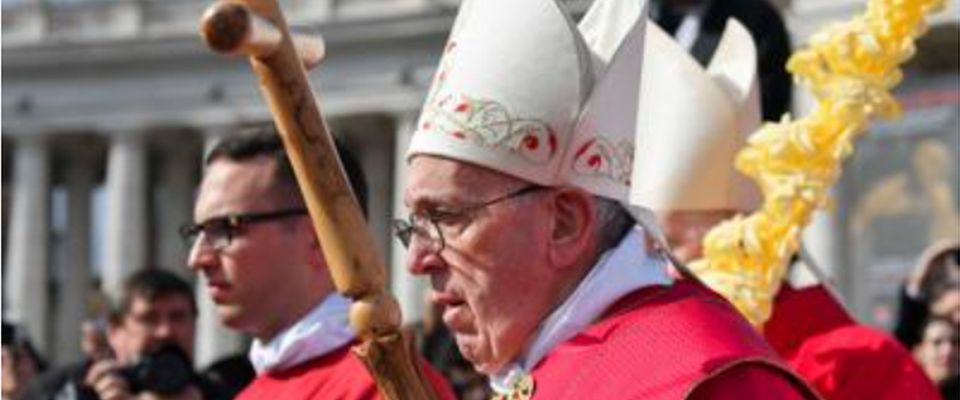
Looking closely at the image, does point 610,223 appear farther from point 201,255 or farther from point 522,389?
point 201,255

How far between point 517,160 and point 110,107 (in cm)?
5939

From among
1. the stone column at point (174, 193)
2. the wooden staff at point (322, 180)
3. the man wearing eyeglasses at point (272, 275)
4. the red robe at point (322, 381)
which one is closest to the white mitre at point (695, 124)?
the man wearing eyeglasses at point (272, 275)

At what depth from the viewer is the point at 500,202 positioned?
3.93m

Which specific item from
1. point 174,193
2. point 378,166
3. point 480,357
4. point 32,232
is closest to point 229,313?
point 480,357

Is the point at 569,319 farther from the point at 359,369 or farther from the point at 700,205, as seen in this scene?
the point at 700,205

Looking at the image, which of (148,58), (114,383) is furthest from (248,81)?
(114,383)

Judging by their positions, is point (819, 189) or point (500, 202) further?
point (819, 189)

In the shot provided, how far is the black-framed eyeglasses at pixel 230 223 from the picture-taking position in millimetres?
5504

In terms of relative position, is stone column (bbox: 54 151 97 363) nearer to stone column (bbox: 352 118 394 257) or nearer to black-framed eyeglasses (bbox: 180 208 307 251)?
stone column (bbox: 352 118 394 257)

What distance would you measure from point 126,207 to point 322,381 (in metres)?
58.7

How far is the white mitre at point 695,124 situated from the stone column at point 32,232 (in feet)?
192

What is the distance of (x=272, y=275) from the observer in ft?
18.0

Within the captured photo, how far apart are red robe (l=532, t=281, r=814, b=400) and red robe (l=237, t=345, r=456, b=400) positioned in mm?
1128

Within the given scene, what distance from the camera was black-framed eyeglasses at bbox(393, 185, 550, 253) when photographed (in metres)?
3.90
